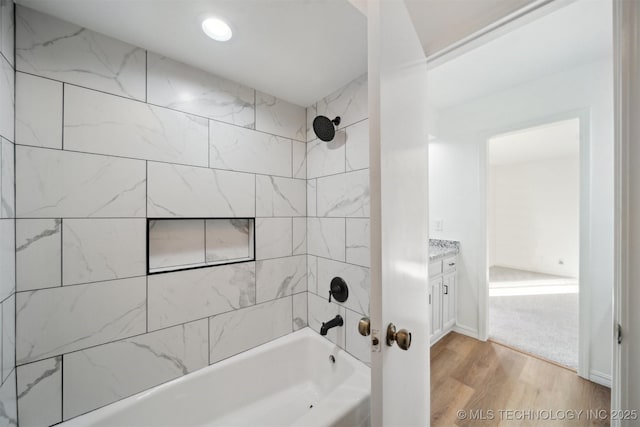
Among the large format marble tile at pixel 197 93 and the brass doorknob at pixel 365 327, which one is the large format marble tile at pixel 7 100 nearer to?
the large format marble tile at pixel 197 93

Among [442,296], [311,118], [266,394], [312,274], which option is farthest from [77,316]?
[442,296]

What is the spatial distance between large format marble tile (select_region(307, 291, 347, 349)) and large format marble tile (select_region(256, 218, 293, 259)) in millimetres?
392

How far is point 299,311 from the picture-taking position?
5.38 ft

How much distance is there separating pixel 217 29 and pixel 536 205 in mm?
5963

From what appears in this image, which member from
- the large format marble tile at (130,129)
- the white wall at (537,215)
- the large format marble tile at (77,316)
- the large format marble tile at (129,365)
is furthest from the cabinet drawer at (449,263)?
the white wall at (537,215)

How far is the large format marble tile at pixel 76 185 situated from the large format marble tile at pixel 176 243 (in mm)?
159

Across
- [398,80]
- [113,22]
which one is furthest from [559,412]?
[113,22]

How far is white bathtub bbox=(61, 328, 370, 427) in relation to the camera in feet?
3.32

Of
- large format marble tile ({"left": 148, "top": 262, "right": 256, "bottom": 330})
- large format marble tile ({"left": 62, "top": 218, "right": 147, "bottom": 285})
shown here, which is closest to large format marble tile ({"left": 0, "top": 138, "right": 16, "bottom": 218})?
large format marble tile ({"left": 62, "top": 218, "right": 147, "bottom": 285})

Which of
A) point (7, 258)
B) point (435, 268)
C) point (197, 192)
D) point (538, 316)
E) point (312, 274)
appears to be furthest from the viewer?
point (538, 316)

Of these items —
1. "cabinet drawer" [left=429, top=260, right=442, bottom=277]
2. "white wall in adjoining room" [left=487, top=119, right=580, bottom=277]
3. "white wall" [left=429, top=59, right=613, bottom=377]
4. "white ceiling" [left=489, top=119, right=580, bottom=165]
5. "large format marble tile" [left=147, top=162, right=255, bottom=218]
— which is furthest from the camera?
"white wall in adjoining room" [left=487, top=119, right=580, bottom=277]

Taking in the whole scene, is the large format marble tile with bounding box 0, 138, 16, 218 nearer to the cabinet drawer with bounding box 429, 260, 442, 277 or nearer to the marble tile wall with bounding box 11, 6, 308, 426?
the marble tile wall with bounding box 11, 6, 308, 426

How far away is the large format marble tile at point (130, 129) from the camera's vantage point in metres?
0.96

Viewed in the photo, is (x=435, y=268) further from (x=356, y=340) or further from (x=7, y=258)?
(x=7, y=258)
